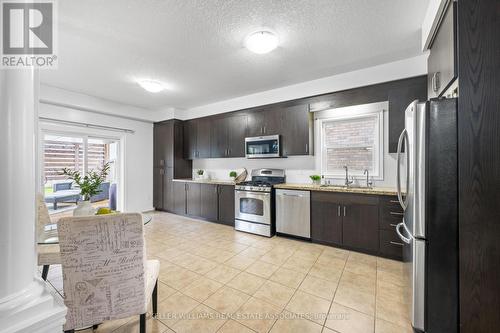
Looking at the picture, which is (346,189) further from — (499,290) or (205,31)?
(205,31)

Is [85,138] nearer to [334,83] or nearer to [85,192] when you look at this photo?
[85,192]

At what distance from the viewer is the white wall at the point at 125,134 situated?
392cm

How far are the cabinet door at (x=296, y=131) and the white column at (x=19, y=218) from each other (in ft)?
10.9

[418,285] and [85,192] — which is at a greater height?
[85,192]

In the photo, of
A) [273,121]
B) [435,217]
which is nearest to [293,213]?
[273,121]

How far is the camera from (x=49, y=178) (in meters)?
4.02

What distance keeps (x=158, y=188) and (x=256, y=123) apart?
129 inches

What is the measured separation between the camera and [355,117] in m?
3.41

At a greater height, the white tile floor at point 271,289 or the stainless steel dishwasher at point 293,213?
the stainless steel dishwasher at point 293,213

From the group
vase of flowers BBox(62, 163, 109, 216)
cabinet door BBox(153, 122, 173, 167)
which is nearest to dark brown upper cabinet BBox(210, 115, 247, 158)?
cabinet door BBox(153, 122, 173, 167)

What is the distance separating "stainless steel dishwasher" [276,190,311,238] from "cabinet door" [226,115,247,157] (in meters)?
1.33

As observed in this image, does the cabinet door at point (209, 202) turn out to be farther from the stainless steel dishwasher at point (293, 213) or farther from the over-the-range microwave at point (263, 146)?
the stainless steel dishwasher at point (293, 213)

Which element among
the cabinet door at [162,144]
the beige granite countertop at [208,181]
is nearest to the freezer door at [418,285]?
the beige granite countertop at [208,181]

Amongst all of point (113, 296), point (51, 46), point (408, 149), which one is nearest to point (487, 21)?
point (408, 149)
